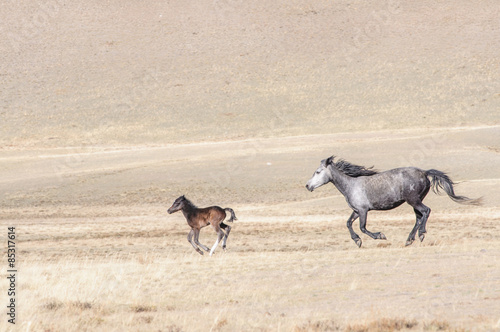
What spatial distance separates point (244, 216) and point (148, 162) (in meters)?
16.8

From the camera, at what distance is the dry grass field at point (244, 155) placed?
38.3 feet

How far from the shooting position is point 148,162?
46688mm

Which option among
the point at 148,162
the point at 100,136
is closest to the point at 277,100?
the point at 100,136

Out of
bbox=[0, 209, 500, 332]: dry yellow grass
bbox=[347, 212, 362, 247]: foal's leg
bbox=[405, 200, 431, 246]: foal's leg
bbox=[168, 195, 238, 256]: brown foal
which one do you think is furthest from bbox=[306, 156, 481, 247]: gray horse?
bbox=[168, 195, 238, 256]: brown foal

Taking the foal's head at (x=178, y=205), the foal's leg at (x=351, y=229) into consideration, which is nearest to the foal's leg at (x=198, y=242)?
the foal's head at (x=178, y=205)

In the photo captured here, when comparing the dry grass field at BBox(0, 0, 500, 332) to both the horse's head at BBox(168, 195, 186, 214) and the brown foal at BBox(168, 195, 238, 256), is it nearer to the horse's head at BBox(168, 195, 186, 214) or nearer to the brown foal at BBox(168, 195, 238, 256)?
the brown foal at BBox(168, 195, 238, 256)

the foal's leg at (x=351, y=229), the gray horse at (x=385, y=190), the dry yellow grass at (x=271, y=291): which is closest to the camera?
the dry yellow grass at (x=271, y=291)

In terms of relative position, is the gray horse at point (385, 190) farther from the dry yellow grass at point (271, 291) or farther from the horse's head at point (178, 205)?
the horse's head at point (178, 205)

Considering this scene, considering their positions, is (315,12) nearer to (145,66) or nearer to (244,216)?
(145,66)

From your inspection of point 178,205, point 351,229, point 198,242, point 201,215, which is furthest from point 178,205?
point 351,229

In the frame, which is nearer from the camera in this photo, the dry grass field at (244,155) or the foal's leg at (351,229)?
the dry grass field at (244,155)

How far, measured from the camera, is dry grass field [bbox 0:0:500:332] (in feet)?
38.3

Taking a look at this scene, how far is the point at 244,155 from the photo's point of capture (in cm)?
4731

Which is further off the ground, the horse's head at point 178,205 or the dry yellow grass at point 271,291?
the horse's head at point 178,205
